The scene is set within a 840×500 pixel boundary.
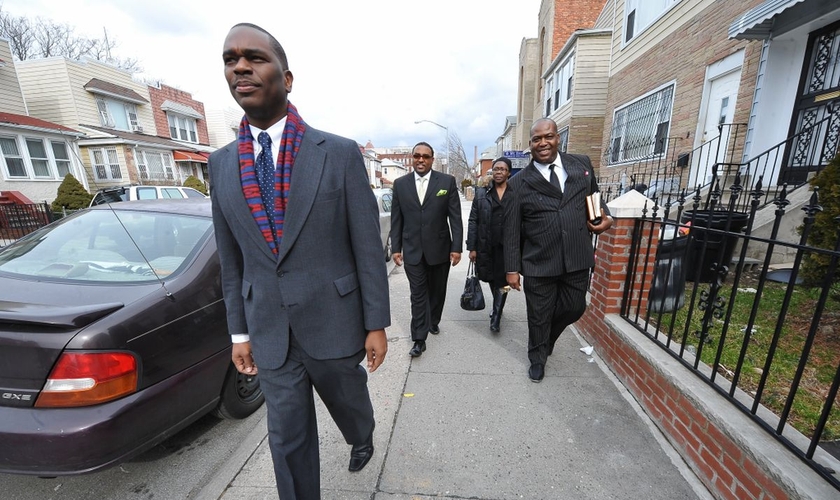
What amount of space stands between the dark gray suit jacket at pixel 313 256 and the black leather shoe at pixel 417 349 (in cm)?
184

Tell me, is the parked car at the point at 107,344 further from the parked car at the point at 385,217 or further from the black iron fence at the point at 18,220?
the black iron fence at the point at 18,220

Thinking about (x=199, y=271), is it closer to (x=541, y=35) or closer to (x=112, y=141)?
(x=112, y=141)

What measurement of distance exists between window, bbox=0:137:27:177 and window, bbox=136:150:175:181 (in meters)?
4.68

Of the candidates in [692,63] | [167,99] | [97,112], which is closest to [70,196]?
[97,112]

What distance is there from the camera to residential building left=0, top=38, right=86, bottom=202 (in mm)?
13656

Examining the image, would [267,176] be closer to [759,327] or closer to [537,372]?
[537,372]

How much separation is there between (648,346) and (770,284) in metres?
3.12

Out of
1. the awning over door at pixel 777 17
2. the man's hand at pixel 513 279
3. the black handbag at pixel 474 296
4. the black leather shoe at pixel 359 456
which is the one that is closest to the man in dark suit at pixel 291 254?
the black leather shoe at pixel 359 456

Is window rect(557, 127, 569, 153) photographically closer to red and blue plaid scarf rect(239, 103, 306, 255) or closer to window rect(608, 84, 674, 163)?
window rect(608, 84, 674, 163)

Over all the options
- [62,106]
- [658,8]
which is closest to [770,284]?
[658,8]

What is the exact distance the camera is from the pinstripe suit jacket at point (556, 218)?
2.62 m

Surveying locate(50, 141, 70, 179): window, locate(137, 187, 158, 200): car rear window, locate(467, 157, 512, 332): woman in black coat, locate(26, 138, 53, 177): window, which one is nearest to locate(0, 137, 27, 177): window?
locate(26, 138, 53, 177): window

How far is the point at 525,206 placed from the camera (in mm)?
2730

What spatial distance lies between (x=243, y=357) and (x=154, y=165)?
932 inches
